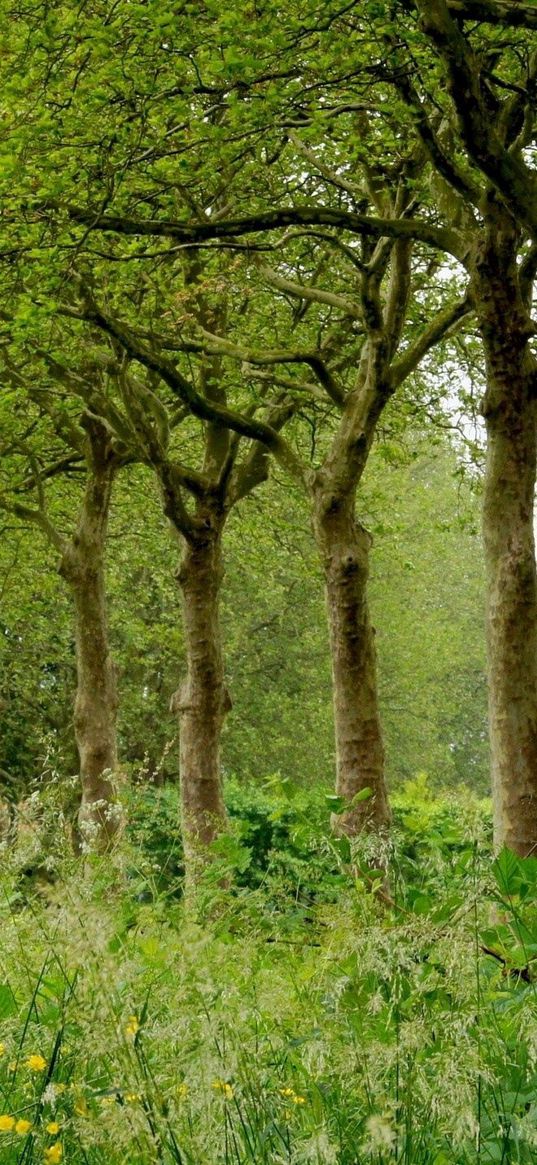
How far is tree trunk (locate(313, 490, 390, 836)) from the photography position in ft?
44.4

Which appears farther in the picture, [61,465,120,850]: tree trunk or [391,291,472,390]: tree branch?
[61,465,120,850]: tree trunk

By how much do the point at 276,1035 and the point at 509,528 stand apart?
6870mm

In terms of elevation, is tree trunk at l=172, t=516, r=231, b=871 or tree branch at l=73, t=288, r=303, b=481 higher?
tree branch at l=73, t=288, r=303, b=481

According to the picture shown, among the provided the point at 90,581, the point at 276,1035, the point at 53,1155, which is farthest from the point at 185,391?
the point at 53,1155

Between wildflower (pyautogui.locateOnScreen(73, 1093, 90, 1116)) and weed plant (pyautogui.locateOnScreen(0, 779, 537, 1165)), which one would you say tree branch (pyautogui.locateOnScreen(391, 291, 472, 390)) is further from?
wildflower (pyautogui.locateOnScreen(73, 1093, 90, 1116))

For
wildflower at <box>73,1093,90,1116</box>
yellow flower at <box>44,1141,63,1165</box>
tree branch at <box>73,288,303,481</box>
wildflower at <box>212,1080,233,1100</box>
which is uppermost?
tree branch at <box>73,288,303,481</box>

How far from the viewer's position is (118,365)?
16625mm

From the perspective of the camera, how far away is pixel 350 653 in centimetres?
1389

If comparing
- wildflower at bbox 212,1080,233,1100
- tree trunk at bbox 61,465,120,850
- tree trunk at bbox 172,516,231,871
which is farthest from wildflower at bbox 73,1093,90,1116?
tree trunk at bbox 61,465,120,850

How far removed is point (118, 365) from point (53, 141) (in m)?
5.59

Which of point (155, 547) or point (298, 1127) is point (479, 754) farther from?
point (298, 1127)

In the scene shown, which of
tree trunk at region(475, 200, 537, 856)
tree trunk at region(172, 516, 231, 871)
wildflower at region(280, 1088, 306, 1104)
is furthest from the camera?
tree trunk at region(172, 516, 231, 871)

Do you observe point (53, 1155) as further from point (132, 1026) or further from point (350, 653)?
point (350, 653)

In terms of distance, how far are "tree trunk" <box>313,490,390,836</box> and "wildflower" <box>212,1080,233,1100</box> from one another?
32.5ft
